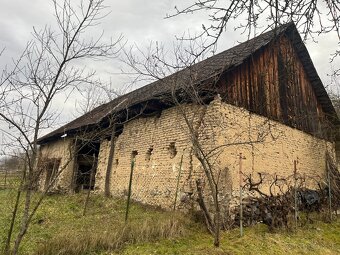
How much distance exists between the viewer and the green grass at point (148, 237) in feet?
18.6

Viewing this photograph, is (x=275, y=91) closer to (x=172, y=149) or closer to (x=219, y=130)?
(x=219, y=130)

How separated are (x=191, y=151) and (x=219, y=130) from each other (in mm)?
912

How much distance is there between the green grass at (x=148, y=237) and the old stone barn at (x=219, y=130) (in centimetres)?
118

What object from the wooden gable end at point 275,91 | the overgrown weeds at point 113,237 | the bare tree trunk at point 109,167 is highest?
the wooden gable end at point 275,91

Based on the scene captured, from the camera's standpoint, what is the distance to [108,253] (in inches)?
220

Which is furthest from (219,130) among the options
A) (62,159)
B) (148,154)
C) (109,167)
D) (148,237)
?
(62,159)

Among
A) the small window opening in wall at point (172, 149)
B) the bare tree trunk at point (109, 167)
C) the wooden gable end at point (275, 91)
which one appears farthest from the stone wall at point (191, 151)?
the wooden gable end at point (275, 91)

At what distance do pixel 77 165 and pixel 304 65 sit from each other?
10570 mm

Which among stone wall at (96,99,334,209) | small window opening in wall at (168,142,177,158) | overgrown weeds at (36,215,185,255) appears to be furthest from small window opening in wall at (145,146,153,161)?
overgrown weeds at (36,215,185,255)

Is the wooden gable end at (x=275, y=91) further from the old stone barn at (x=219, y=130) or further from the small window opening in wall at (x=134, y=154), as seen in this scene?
the small window opening in wall at (x=134, y=154)

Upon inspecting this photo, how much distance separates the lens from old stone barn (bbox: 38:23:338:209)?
25.9 feet

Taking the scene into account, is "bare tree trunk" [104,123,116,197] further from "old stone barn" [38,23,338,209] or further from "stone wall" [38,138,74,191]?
"stone wall" [38,138,74,191]

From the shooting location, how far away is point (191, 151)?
787 cm

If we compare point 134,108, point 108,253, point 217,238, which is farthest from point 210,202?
point 134,108
